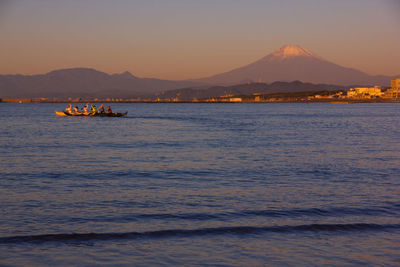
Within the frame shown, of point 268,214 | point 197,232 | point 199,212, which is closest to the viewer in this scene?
point 197,232

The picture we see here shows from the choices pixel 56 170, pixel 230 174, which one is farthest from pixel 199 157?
pixel 56 170

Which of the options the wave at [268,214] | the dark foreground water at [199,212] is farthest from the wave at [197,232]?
the wave at [268,214]

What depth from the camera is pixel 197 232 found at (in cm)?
1366

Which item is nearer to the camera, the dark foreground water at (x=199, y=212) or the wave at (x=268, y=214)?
the dark foreground water at (x=199, y=212)

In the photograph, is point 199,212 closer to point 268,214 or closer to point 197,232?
point 197,232

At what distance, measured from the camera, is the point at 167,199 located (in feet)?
59.5

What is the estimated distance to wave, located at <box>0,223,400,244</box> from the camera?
42.0 feet

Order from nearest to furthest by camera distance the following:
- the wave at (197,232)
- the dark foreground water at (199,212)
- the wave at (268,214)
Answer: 1. the dark foreground water at (199,212)
2. the wave at (197,232)
3. the wave at (268,214)

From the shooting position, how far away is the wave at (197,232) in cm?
1281

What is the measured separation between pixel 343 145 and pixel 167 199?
29.2m

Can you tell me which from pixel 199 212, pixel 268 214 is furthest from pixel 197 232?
pixel 268 214

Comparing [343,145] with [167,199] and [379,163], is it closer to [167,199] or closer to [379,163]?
[379,163]

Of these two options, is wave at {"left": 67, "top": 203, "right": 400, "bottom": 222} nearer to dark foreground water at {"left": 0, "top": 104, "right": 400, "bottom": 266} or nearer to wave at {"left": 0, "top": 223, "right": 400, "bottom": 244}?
dark foreground water at {"left": 0, "top": 104, "right": 400, "bottom": 266}

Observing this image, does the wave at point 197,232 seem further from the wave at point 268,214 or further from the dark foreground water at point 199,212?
the wave at point 268,214
